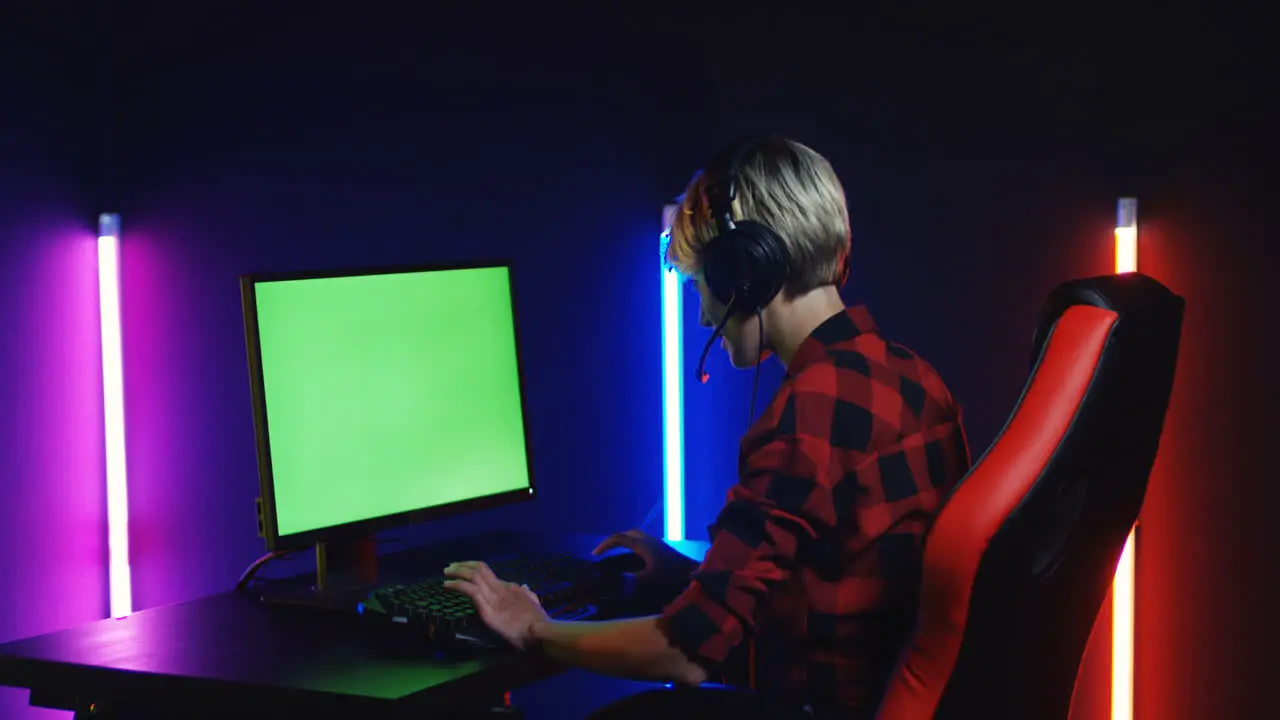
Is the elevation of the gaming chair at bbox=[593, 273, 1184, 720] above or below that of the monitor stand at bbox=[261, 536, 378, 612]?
above

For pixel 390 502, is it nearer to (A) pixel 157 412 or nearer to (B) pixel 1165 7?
(A) pixel 157 412

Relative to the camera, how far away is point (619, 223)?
3184mm

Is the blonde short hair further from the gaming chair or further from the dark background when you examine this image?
the dark background

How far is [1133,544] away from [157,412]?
2.04 meters

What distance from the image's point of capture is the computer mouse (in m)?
2.04

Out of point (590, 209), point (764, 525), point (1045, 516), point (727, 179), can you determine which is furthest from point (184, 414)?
point (1045, 516)

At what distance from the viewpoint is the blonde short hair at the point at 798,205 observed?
5.20 feet

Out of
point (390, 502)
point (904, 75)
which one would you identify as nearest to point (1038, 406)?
point (390, 502)

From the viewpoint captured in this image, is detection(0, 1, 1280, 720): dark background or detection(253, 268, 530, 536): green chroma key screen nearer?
detection(253, 268, 530, 536): green chroma key screen

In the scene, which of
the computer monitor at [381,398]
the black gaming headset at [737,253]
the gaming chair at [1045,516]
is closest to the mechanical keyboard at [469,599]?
the computer monitor at [381,398]

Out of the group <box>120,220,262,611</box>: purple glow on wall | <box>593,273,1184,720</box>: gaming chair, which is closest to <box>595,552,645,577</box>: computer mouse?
<box>593,273,1184,720</box>: gaming chair

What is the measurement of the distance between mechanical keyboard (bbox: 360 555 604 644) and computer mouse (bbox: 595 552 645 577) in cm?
2

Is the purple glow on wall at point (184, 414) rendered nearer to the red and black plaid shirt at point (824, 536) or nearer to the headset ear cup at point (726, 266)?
the headset ear cup at point (726, 266)

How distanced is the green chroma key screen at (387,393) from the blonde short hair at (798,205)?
0.63m
